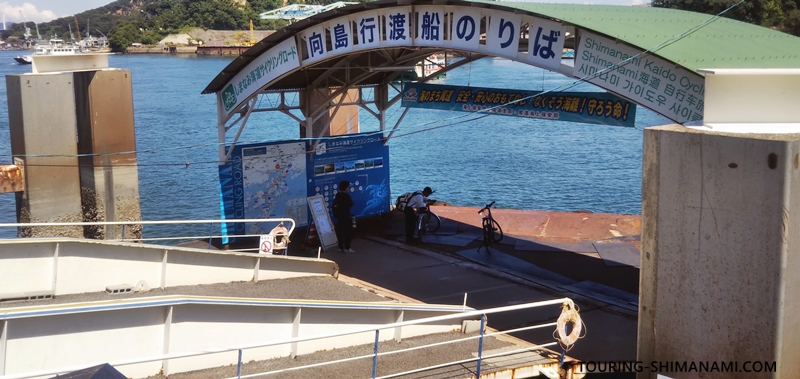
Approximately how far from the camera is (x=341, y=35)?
14883 millimetres

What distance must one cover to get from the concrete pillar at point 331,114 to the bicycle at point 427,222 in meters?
3.16

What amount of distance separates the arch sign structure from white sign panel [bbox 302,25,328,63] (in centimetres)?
2

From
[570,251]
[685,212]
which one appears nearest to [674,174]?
[685,212]

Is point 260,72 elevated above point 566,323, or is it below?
above

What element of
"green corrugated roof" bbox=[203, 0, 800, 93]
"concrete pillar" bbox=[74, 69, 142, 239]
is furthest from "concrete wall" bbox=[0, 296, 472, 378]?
"concrete pillar" bbox=[74, 69, 142, 239]

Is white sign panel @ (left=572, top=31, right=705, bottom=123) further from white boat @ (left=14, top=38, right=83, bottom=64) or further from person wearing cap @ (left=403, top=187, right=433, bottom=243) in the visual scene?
white boat @ (left=14, top=38, right=83, bottom=64)

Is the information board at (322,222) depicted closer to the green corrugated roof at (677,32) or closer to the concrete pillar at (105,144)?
the green corrugated roof at (677,32)

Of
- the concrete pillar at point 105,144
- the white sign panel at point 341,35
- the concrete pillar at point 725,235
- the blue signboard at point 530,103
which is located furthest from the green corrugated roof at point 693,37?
the concrete pillar at point 105,144

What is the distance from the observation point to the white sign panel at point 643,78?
9898 mm

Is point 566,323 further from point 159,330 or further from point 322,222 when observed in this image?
point 322,222

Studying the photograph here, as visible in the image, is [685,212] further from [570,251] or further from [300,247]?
[300,247]

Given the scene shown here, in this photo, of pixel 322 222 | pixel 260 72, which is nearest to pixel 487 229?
pixel 322 222

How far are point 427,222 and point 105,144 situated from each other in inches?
284

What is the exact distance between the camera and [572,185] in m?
37.8
